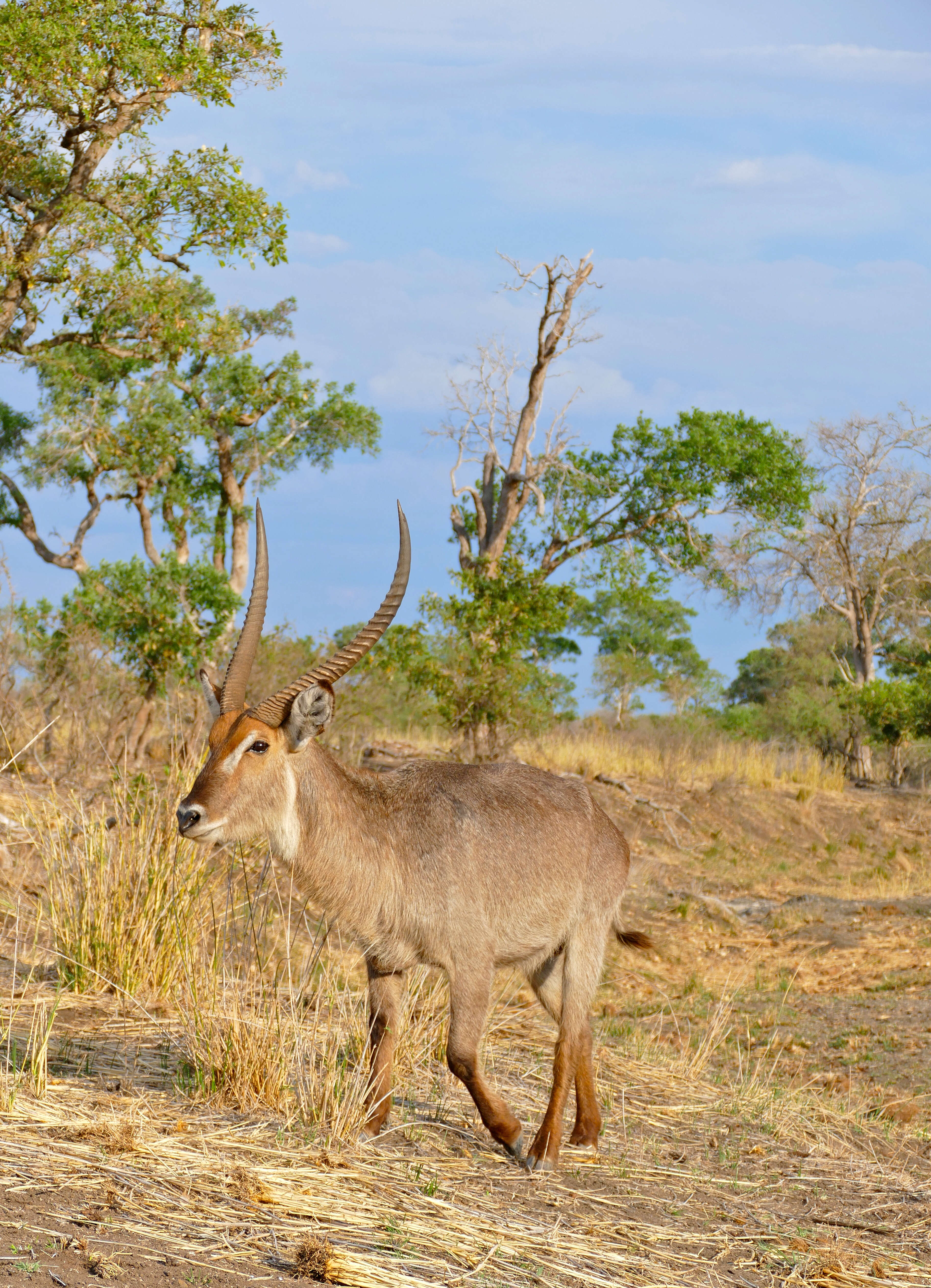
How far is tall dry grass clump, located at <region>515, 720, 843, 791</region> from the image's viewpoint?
69.8 feet

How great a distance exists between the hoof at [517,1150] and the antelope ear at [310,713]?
5.70ft

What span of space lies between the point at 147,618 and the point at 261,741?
12943 mm

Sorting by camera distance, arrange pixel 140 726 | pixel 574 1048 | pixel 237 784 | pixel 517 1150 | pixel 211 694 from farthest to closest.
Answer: pixel 140 726, pixel 574 1048, pixel 211 694, pixel 517 1150, pixel 237 784

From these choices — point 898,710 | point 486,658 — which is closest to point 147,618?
point 486,658

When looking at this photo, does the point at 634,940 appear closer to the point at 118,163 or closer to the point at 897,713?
the point at 118,163

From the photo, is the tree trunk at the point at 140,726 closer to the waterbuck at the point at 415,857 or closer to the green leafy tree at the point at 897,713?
the waterbuck at the point at 415,857

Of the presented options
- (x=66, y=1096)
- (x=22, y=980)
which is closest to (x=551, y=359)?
(x=22, y=980)

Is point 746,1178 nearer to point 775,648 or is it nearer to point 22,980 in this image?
point 22,980

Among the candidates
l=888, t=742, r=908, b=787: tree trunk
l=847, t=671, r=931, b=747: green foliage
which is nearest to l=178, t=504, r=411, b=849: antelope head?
l=847, t=671, r=931, b=747: green foliage

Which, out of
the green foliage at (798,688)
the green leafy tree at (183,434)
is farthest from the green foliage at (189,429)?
the green foliage at (798,688)

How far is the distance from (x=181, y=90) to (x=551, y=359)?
1284 centimetres

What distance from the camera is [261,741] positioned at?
4742 mm

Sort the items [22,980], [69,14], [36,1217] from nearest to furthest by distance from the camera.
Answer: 1. [36,1217]
2. [22,980]
3. [69,14]

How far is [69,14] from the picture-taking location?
45.9 ft
